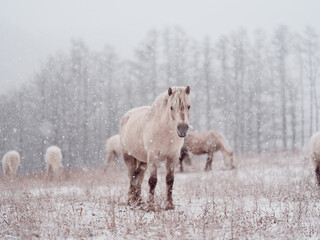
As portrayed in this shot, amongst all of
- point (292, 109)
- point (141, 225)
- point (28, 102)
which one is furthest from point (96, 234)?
point (292, 109)

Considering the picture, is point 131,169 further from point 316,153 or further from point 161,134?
point 316,153

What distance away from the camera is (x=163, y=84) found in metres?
22.0

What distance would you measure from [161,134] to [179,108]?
0.67 meters

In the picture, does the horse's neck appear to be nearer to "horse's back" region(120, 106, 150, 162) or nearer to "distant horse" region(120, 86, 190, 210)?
"distant horse" region(120, 86, 190, 210)

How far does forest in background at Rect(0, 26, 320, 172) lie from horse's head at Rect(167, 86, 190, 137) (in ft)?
53.5

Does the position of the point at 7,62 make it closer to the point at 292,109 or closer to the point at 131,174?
the point at 292,109

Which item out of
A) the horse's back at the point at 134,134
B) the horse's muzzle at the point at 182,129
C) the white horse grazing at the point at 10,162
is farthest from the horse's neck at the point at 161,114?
the white horse grazing at the point at 10,162

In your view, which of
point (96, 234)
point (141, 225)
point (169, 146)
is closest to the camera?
point (96, 234)

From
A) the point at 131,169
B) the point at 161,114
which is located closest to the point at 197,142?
the point at 131,169

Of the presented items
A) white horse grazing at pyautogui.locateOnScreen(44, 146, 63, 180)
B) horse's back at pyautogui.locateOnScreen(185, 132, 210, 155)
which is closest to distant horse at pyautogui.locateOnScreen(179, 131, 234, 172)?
horse's back at pyautogui.locateOnScreen(185, 132, 210, 155)

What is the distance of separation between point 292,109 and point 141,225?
22.0m

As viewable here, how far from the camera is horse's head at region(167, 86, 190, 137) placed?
4743 millimetres

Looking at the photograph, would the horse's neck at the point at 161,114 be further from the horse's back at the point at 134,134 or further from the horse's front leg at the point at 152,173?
the horse's front leg at the point at 152,173

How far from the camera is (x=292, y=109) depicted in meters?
23.5
